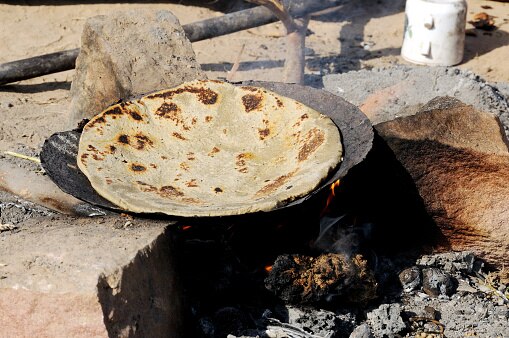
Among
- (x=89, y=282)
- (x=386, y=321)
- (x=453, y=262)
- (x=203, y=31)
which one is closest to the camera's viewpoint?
(x=89, y=282)

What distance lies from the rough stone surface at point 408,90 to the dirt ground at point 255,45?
599 mm

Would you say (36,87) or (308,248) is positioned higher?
(308,248)

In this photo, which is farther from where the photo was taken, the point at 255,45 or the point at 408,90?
the point at 255,45

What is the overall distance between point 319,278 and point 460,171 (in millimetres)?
995

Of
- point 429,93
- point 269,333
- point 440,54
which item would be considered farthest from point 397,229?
point 440,54

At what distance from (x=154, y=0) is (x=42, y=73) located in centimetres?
240

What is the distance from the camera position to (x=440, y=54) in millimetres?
6809

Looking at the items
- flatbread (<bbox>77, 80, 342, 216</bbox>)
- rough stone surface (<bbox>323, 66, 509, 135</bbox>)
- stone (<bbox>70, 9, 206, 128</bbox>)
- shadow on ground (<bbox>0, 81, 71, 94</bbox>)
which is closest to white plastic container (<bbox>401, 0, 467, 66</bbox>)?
rough stone surface (<bbox>323, 66, 509, 135</bbox>)

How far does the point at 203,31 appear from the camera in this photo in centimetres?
655

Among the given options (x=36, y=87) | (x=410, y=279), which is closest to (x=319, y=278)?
(x=410, y=279)

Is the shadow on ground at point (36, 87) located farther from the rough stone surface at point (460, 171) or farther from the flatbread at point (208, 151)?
the rough stone surface at point (460, 171)

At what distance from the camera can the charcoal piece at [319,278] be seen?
3.25 metres

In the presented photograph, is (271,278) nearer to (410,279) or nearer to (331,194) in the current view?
(331,194)

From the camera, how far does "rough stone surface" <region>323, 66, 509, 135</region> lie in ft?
15.5
